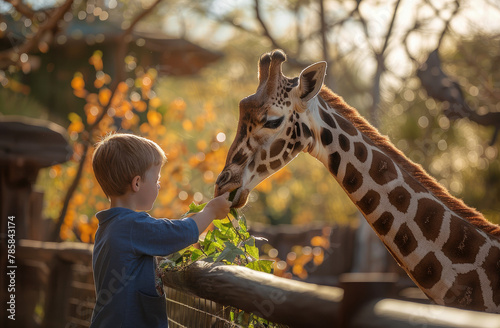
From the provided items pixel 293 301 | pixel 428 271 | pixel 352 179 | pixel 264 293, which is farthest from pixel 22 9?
pixel 293 301

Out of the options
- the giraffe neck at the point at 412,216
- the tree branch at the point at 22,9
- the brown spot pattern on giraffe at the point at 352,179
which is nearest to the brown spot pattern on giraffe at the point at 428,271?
the giraffe neck at the point at 412,216

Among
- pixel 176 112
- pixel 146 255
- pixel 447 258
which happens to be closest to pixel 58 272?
pixel 146 255

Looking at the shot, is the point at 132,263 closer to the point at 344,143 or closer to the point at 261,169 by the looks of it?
the point at 261,169

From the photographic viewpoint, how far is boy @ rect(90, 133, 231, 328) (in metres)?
2.13

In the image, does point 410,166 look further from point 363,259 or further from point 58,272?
point 363,259

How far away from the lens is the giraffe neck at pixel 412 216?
2.79 m

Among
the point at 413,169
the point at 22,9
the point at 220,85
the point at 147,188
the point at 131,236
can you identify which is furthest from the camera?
the point at 220,85

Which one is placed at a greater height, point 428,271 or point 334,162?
point 334,162

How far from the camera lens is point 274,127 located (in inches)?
124

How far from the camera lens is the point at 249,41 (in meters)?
17.8

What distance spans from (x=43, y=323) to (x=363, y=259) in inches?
231

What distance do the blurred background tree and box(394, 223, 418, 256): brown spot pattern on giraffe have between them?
1.55 m

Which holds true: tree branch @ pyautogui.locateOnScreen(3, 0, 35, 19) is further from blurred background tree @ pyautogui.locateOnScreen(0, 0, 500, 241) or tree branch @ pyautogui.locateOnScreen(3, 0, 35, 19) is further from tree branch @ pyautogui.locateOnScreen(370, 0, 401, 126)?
tree branch @ pyautogui.locateOnScreen(370, 0, 401, 126)

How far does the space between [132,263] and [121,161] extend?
0.36 meters
